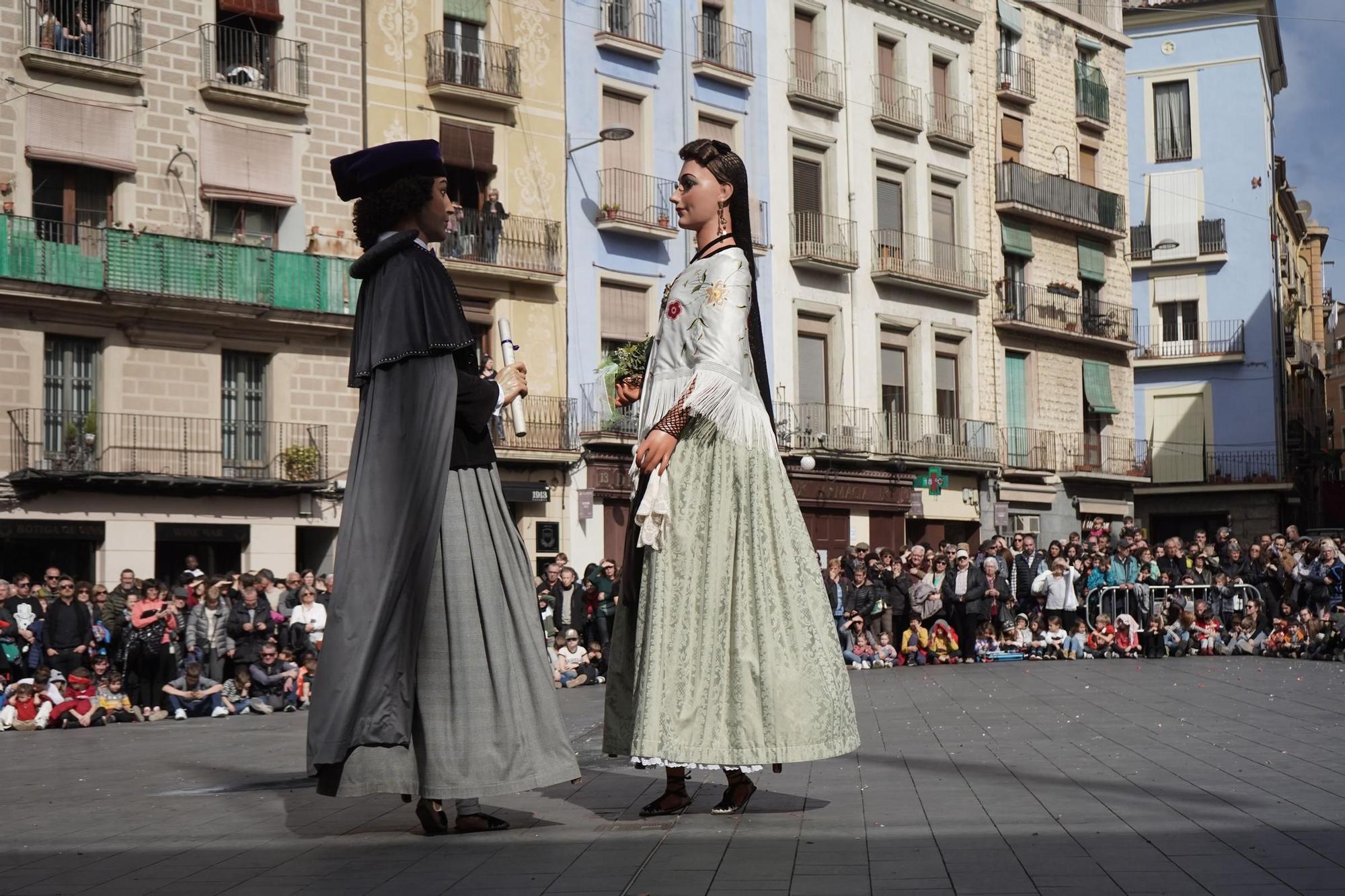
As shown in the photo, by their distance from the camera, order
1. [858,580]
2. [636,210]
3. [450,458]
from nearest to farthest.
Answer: [450,458] < [858,580] < [636,210]

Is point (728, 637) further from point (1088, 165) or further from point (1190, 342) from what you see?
point (1190, 342)

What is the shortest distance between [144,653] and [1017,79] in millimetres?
30874

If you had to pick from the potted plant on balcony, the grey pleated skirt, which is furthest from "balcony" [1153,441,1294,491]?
the grey pleated skirt

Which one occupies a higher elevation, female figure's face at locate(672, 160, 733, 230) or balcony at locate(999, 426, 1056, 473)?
balcony at locate(999, 426, 1056, 473)

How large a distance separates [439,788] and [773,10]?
109ft

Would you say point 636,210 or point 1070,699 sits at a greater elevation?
point 636,210

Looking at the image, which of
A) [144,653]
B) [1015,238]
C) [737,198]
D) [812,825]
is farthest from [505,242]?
[812,825]

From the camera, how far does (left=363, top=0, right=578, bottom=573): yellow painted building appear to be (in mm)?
30625

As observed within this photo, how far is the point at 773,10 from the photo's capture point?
37375 mm

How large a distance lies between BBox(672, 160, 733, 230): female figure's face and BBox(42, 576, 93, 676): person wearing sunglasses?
13735 millimetres

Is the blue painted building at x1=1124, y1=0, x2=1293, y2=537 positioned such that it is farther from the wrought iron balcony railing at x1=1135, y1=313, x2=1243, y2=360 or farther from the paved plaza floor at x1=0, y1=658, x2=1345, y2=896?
the paved plaza floor at x1=0, y1=658, x2=1345, y2=896

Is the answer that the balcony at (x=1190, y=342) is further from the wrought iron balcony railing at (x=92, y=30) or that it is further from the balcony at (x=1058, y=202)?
the wrought iron balcony railing at (x=92, y=30)

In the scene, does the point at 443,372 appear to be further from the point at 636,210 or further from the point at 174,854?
the point at 636,210

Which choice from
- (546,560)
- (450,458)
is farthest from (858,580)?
(450,458)
